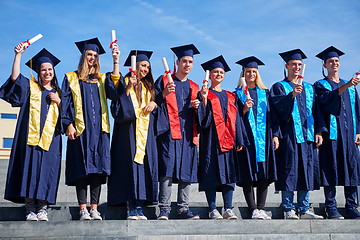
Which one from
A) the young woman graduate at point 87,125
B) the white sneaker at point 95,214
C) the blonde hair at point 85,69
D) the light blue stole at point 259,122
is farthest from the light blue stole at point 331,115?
the white sneaker at point 95,214

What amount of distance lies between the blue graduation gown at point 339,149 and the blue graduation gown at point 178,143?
1.67 meters

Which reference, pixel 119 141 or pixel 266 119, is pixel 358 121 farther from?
pixel 119 141

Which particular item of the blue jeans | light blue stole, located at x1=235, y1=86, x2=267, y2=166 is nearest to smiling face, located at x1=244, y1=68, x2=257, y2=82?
light blue stole, located at x1=235, y1=86, x2=267, y2=166

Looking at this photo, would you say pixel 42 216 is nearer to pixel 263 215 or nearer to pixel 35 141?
pixel 35 141

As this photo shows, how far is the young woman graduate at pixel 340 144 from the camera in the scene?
6332 mm

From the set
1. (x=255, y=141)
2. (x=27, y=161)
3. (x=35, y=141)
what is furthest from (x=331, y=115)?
(x=27, y=161)

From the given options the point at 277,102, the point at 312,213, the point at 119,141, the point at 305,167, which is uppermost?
the point at 277,102

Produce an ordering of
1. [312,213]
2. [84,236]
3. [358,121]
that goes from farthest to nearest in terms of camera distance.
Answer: [358,121] < [312,213] < [84,236]

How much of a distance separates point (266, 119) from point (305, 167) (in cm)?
72

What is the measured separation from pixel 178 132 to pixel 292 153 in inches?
55.1

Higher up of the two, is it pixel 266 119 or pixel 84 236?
pixel 266 119

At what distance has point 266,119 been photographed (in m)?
6.37

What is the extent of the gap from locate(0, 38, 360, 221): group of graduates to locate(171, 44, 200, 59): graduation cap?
0.5 inches

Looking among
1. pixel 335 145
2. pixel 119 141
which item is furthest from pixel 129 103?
pixel 335 145
